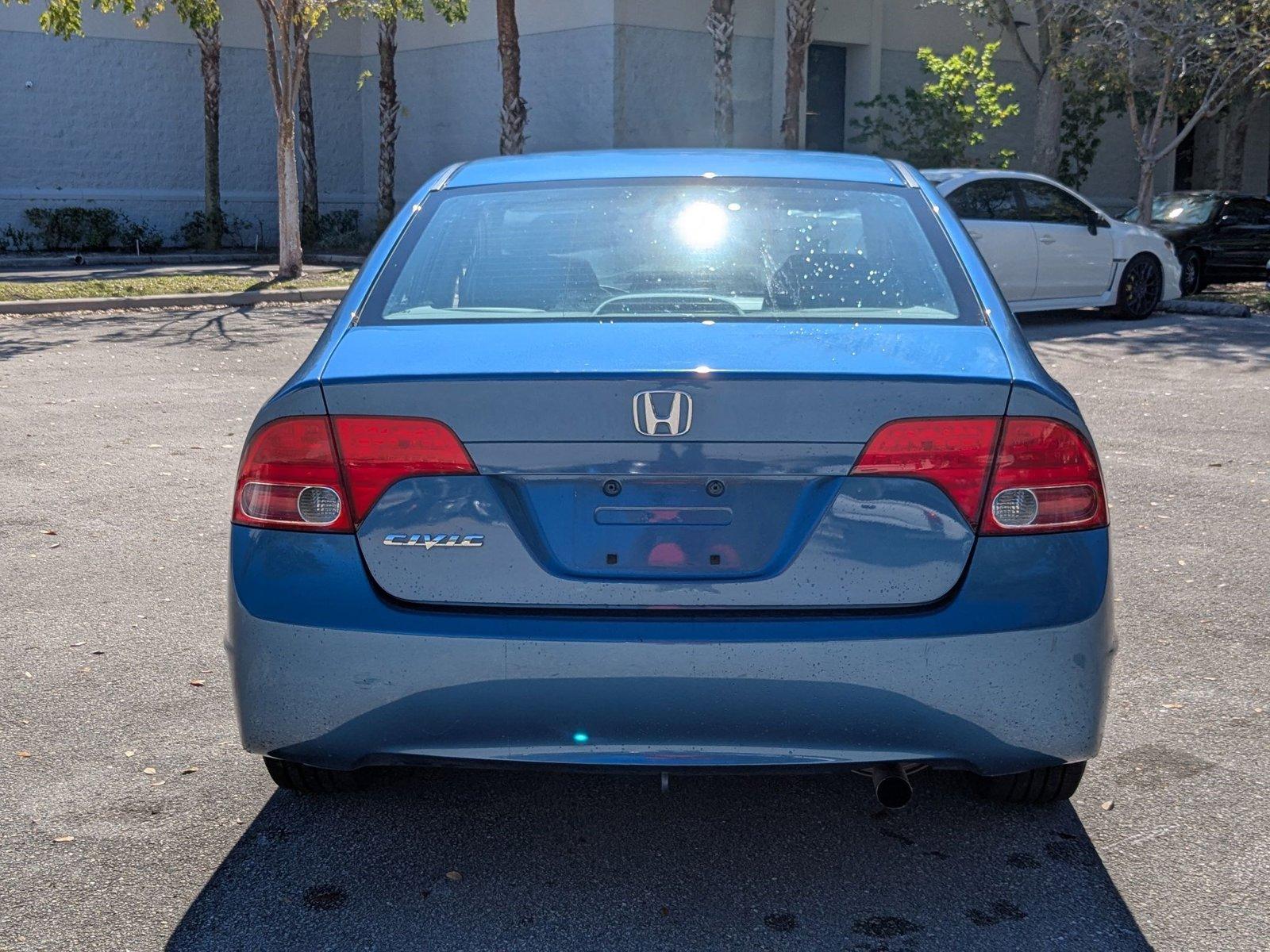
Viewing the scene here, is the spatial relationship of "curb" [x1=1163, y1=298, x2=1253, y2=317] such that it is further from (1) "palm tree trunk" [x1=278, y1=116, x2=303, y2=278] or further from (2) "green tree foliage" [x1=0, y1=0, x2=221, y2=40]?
(2) "green tree foliage" [x1=0, y1=0, x2=221, y2=40]

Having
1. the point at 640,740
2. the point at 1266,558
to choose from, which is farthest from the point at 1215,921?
the point at 1266,558

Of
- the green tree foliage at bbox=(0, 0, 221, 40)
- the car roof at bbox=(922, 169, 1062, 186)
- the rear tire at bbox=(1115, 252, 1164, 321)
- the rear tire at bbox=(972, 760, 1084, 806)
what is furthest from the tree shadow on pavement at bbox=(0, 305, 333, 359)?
the rear tire at bbox=(972, 760, 1084, 806)

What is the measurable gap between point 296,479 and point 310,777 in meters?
0.95

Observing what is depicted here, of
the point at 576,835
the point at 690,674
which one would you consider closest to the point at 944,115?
the point at 576,835

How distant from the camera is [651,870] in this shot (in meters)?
3.30

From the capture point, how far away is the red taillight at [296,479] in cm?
295

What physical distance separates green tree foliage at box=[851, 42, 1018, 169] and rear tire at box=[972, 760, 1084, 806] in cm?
2184

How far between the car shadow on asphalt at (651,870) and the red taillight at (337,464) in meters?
0.86

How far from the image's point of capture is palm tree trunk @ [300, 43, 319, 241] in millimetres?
27062

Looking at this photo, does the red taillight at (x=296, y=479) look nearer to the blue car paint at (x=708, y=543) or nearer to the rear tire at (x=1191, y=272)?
the blue car paint at (x=708, y=543)

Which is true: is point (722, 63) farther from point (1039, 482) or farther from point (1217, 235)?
point (1039, 482)

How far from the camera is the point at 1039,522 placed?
9.64 feet

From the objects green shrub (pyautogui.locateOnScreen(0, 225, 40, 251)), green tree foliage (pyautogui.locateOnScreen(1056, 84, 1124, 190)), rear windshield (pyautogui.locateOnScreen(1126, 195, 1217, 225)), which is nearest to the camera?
rear windshield (pyautogui.locateOnScreen(1126, 195, 1217, 225))

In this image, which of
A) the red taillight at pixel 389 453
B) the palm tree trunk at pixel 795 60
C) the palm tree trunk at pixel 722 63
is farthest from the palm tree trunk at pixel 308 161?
the red taillight at pixel 389 453
